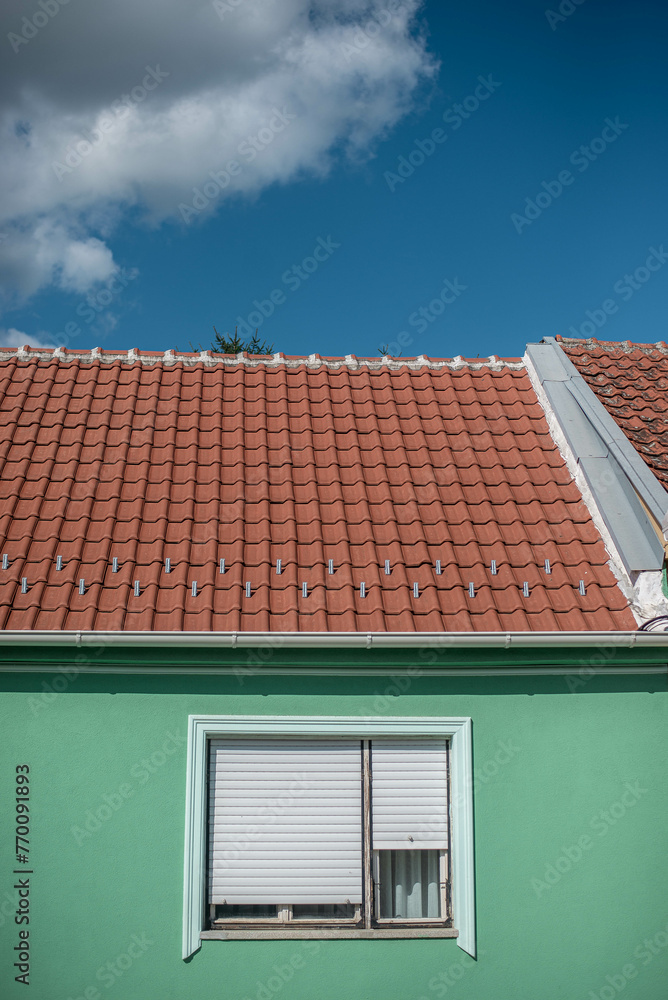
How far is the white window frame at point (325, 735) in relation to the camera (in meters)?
5.31

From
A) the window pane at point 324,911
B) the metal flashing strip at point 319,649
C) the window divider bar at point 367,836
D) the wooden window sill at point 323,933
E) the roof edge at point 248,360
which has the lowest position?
the wooden window sill at point 323,933

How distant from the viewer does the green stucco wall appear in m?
5.27

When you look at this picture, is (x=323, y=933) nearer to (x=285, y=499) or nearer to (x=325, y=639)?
(x=325, y=639)

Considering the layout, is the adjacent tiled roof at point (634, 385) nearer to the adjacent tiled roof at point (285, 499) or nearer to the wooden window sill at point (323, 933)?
the adjacent tiled roof at point (285, 499)

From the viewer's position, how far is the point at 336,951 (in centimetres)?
535

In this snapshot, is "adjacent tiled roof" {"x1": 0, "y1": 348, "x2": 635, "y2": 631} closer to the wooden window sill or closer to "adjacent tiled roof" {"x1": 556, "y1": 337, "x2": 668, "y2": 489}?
"adjacent tiled roof" {"x1": 556, "y1": 337, "x2": 668, "y2": 489}

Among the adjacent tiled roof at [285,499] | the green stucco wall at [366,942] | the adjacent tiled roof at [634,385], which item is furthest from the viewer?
the adjacent tiled roof at [634,385]

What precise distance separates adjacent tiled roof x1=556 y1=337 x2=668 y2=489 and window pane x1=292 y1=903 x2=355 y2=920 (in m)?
4.30

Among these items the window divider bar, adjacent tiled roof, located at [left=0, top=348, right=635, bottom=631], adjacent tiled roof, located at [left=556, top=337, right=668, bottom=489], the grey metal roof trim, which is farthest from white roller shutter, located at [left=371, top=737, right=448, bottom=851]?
adjacent tiled roof, located at [left=556, top=337, right=668, bottom=489]

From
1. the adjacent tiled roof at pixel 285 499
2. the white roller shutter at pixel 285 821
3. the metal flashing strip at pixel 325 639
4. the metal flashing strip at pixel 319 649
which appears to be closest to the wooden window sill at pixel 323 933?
the white roller shutter at pixel 285 821

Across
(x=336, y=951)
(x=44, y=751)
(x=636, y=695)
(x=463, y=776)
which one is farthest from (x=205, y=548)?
(x=636, y=695)

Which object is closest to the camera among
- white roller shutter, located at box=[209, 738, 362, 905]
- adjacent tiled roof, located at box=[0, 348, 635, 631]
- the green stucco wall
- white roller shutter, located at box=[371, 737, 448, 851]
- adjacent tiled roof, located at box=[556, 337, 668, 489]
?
the green stucco wall

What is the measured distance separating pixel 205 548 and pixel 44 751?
193 centimetres

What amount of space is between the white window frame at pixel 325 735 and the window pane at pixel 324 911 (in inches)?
7.3
